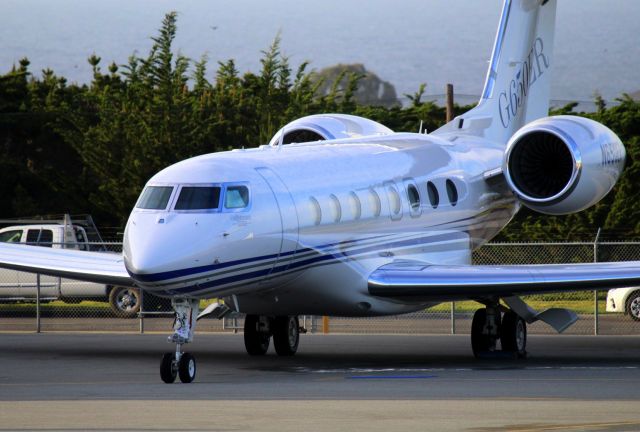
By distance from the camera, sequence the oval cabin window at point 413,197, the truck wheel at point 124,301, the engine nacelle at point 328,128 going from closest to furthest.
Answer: the oval cabin window at point 413,197 → the engine nacelle at point 328,128 → the truck wheel at point 124,301

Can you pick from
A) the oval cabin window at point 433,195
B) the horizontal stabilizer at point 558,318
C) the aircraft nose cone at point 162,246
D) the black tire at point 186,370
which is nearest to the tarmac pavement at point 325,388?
the black tire at point 186,370

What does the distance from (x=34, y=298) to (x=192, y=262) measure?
679 inches

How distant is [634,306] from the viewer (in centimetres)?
3155

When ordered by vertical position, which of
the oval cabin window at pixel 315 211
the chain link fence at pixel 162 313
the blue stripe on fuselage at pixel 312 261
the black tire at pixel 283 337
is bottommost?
the chain link fence at pixel 162 313

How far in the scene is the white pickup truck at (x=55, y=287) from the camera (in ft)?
108

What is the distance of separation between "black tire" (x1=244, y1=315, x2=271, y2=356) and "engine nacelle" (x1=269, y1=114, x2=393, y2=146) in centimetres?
451

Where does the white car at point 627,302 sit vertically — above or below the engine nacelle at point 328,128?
below

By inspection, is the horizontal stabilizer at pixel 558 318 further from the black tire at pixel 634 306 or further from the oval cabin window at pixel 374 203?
the black tire at pixel 634 306

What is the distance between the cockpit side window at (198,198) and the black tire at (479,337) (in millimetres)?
5534

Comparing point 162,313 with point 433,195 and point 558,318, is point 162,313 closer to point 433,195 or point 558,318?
point 433,195

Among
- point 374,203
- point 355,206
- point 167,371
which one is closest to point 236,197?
point 167,371

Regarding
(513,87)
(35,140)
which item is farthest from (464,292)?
(35,140)

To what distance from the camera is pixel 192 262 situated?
16.5 m

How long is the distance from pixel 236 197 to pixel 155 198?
40.8 inches
